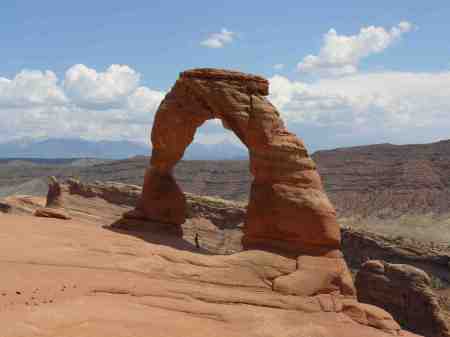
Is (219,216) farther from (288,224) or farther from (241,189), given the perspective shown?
(241,189)

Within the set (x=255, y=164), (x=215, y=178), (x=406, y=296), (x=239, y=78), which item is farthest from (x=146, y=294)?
(x=215, y=178)

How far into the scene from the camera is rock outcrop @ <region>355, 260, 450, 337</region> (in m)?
21.9

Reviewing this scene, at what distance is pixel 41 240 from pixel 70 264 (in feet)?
7.14

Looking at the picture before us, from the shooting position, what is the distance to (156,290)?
1095cm

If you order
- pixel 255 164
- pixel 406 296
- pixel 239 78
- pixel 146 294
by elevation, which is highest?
pixel 239 78

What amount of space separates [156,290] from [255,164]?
6711 millimetres

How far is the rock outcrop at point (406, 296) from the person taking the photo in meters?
21.9

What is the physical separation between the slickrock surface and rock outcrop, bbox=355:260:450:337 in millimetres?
8445

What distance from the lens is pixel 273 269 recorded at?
549 inches

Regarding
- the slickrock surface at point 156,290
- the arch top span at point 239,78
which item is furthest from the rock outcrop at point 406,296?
the arch top span at point 239,78

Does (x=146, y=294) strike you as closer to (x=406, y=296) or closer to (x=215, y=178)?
(x=406, y=296)

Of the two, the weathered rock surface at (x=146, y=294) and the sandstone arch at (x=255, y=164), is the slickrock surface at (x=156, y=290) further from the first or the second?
the sandstone arch at (x=255, y=164)

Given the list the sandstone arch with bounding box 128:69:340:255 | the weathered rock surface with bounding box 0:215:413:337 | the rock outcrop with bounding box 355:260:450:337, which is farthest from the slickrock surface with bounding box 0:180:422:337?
the rock outcrop with bounding box 355:260:450:337

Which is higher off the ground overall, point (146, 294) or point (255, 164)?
point (255, 164)
